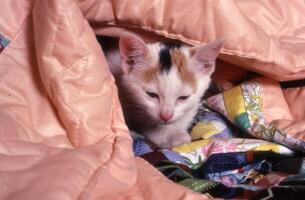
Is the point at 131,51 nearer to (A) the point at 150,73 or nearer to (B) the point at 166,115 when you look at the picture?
(A) the point at 150,73

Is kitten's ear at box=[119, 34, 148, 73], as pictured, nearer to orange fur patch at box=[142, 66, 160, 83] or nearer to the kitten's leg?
orange fur patch at box=[142, 66, 160, 83]

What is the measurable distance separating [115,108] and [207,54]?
0.37 meters

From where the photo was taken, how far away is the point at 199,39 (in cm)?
123

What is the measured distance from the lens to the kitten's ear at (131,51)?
1172 mm

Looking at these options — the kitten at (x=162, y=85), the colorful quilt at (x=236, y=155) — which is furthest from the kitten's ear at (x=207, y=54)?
the colorful quilt at (x=236, y=155)

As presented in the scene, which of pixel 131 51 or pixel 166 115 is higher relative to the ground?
pixel 131 51

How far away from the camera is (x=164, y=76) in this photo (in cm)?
126

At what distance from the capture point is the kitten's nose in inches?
49.3

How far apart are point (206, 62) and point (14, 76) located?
574 millimetres

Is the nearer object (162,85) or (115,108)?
(115,108)

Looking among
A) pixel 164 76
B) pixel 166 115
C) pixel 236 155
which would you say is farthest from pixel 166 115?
pixel 236 155

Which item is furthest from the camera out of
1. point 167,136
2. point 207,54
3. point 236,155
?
point 167,136

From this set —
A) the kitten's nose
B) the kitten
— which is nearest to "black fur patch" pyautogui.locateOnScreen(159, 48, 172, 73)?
the kitten

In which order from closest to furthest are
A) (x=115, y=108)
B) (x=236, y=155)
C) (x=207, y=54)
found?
(x=115, y=108) → (x=236, y=155) → (x=207, y=54)
